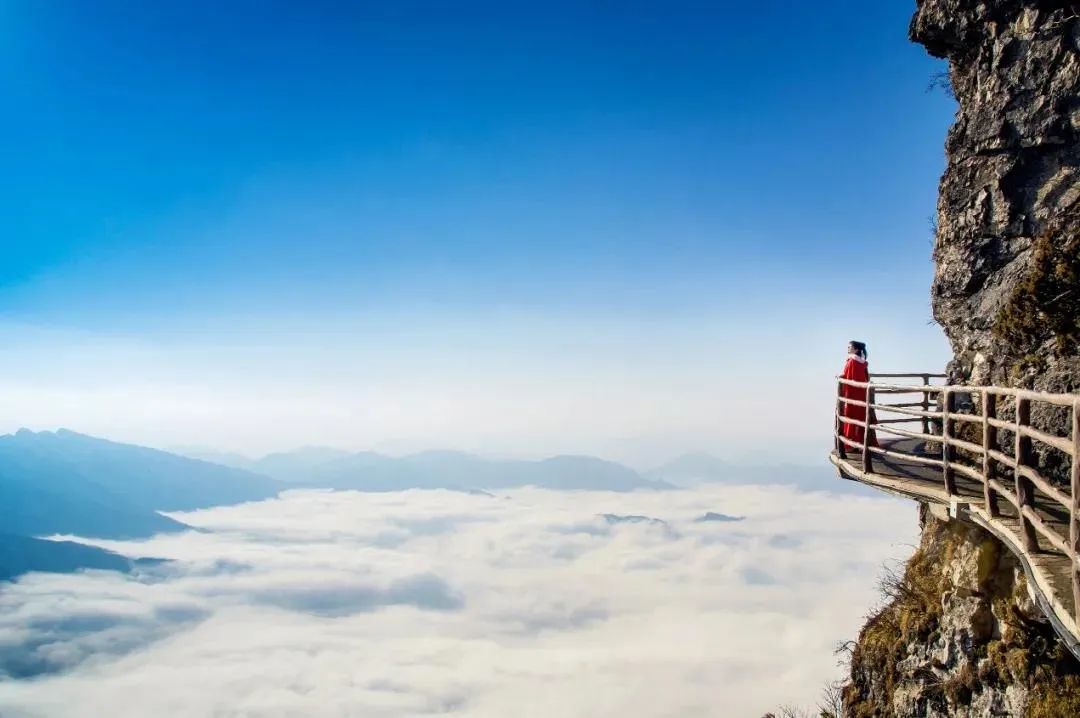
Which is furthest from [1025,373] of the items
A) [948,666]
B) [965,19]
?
[965,19]

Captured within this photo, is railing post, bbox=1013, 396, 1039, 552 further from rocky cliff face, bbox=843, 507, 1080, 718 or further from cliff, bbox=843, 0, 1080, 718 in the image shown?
cliff, bbox=843, 0, 1080, 718

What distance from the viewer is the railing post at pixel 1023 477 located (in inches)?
258

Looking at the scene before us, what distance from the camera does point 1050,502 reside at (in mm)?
9070

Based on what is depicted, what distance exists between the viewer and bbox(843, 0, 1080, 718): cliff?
10273 millimetres

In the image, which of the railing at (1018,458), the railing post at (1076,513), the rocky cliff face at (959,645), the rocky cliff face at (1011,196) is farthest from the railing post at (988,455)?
the rocky cliff face at (1011,196)

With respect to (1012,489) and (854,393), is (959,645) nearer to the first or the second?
(1012,489)

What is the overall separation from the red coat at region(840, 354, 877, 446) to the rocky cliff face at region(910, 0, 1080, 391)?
2192mm

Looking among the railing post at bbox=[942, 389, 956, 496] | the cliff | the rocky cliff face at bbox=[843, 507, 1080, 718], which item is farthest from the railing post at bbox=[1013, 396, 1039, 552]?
the cliff

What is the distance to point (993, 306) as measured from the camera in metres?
13.4

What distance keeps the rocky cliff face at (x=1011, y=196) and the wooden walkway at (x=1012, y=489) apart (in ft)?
6.04

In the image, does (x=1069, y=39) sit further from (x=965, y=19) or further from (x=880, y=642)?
(x=880, y=642)

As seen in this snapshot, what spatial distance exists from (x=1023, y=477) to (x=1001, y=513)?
6.42 feet

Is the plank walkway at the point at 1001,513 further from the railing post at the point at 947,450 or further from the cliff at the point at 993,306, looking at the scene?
the cliff at the point at 993,306

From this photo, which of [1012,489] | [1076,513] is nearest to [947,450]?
[1012,489]
